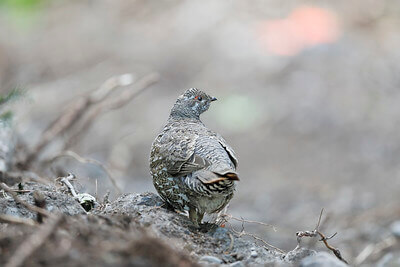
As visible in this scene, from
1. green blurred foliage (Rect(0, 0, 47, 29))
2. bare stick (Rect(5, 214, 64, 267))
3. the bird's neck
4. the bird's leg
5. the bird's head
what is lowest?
bare stick (Rect(5, 214, 64, 267))

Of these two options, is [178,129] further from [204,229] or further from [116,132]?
[116,132]

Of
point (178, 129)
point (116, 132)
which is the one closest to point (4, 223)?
point (178, 129)

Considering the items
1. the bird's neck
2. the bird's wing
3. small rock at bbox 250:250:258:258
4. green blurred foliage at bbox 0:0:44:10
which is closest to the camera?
small rock at bbox 250:250:258:258

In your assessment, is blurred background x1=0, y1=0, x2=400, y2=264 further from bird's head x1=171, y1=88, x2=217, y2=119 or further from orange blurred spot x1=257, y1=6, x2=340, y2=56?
bird's head x1=171, y1=88, x2=217, y2=119

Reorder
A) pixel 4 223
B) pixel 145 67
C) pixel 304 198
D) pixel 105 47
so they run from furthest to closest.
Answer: pixel 105 47 → pixel 145 67 → pixel 304 198 → pixel 4 223

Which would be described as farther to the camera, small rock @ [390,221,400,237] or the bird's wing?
small rock @ [390,221,400,237]

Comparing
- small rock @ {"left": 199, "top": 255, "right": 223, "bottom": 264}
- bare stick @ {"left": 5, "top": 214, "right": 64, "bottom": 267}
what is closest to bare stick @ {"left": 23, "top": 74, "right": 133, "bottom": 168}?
small rock @ {"left": 199, "top": 255, "right": 223, "bottom": 264}
